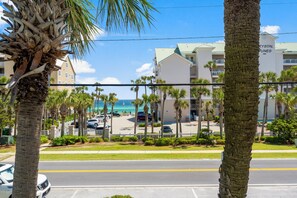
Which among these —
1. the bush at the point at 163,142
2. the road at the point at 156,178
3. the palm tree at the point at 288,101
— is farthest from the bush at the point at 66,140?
the palm tree at the point at 288,101

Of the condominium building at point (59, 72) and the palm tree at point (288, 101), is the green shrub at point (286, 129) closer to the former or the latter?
the palm tree at point (288, 101)

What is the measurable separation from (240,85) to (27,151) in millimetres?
3082

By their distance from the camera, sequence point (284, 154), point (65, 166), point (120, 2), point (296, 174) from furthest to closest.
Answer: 1. point (284, 154)
2. point (65, 166)
3. point (296, 174)
4. point (120, 2)

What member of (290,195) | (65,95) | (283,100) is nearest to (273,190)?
(290,195)

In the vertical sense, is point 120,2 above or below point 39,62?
above

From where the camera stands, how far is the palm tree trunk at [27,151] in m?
4.29

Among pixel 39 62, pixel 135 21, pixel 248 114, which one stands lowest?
pixel 248 114

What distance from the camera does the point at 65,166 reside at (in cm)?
1992

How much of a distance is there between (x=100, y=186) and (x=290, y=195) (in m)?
8.26

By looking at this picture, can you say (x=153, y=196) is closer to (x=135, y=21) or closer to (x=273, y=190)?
(x=273, y=190)

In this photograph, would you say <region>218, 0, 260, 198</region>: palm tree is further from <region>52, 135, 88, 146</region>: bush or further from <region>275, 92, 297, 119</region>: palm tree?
<region>275, 92, 297, 119</region>: palm tree

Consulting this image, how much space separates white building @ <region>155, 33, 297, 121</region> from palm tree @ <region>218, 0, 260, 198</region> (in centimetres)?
5507

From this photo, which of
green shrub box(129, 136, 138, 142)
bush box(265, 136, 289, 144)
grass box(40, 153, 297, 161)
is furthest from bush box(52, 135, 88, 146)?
bush box(265, 136, 289, 144)

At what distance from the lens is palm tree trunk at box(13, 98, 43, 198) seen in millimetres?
4289
